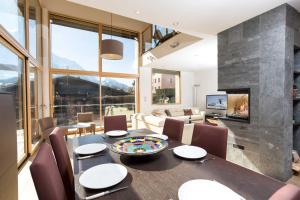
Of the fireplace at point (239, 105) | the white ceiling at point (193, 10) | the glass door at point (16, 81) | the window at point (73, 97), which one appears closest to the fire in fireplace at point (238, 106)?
the fireplace at point (239, 105)

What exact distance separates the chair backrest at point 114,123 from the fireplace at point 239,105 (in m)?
2.05

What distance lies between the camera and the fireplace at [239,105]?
262 cm

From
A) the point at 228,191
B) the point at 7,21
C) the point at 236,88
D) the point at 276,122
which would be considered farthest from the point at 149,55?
the point at 228,191

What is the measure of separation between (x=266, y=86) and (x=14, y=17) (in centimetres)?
451

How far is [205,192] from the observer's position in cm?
83

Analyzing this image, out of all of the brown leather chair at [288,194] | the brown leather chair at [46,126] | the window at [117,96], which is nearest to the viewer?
the brown leather chair at [288,194]

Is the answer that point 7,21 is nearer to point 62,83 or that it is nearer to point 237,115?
point 62,83

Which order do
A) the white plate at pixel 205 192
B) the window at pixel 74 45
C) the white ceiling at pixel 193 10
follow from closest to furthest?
the white plate at pixel 205 192 → the white ceiling at pixel 193 10 → the window at pixel 74 45

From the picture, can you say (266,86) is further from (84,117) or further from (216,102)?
(84,117)

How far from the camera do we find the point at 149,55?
18.2 ft

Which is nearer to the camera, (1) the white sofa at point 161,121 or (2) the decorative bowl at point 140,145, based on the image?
(2) the decorative bowl at point 140,145

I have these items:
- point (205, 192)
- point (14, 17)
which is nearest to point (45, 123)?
point (14, 17)

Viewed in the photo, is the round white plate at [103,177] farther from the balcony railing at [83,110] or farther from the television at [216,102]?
the television at [216,102]

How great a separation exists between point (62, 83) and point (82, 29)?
6.94ft
